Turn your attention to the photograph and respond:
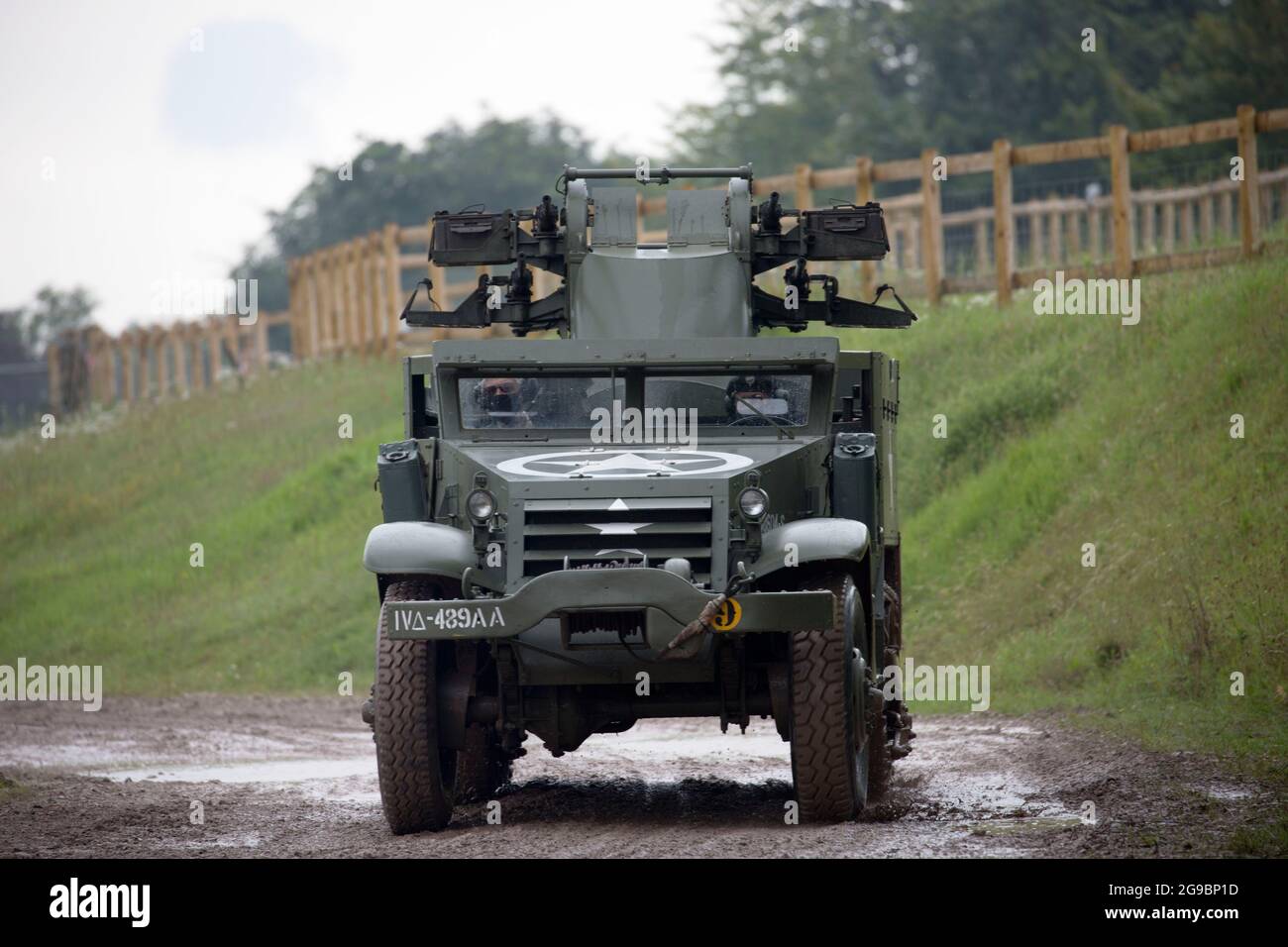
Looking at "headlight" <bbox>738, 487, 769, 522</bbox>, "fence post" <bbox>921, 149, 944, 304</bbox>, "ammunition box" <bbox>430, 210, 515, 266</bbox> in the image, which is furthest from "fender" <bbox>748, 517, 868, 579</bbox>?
"fence post" <bbox>921, 149, 944, 304</bbox>

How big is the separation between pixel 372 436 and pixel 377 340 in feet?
19.4

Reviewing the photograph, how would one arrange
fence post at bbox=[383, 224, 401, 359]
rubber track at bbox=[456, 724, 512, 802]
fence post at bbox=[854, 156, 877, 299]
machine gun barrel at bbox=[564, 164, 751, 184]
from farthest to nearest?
fence post at bbox=[383, 224, 401, 359], fence post at bbox=[854, 156, 877, 299], machine gun barrel at bbox=[564, 164, 751, 184], rubber track at bbox=[456, 724, 512, 802]

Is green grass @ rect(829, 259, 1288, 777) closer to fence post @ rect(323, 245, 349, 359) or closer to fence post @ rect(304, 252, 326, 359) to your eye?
fence post @ rect(323, 245, 349, 359)

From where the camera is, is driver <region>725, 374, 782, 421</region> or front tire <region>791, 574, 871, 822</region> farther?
driver <region>725, 374, 782, 421</region>

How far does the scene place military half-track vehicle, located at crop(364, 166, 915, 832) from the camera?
1059 cm

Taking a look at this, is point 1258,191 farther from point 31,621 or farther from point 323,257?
point 323,257

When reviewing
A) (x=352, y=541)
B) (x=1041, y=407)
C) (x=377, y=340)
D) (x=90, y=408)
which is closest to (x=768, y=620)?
(x=1041, y=407)

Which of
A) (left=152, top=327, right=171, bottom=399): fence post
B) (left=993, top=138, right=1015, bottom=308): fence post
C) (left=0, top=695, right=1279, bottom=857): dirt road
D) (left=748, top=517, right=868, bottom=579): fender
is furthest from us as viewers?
(left=152, top=327, right=171, bottom=399): fence post

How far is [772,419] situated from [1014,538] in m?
8.52

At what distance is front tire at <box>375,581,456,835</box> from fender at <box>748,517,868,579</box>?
176cm

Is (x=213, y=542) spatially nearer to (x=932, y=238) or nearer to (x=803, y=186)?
(x=803, y=186)

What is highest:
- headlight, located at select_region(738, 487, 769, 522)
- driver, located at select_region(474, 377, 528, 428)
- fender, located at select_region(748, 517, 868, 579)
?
driver, located at select_region(474, 377, 528, 428)

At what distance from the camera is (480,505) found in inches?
432
